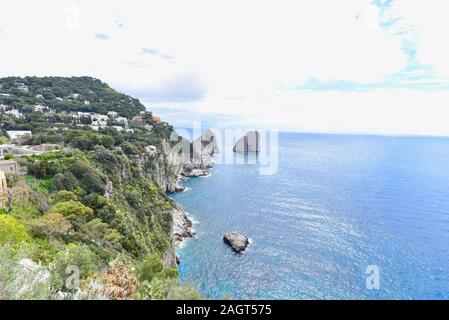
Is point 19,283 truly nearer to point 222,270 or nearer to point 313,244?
point 222,270

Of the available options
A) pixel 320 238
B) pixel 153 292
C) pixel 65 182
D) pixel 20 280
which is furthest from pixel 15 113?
pixel 320 238

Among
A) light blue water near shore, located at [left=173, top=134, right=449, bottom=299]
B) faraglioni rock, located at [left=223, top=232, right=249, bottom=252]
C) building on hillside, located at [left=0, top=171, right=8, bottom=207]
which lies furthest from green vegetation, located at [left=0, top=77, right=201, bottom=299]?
faraglioni rock, located at [left=223, top=232, right=249, bottom=252]

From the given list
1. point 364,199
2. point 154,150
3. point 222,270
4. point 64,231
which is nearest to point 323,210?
point 364,199

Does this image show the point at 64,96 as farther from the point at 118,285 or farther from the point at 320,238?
the point at 118,285

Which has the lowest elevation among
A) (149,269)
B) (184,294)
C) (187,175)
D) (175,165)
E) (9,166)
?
(187,175)

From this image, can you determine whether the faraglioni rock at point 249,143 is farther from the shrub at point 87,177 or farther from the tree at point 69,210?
the tree at point 69,210

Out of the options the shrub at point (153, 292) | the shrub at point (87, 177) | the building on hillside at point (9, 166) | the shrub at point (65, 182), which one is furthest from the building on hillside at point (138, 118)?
the shrub at point (153, 292)

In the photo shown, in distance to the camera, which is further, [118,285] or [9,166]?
[9,166]
